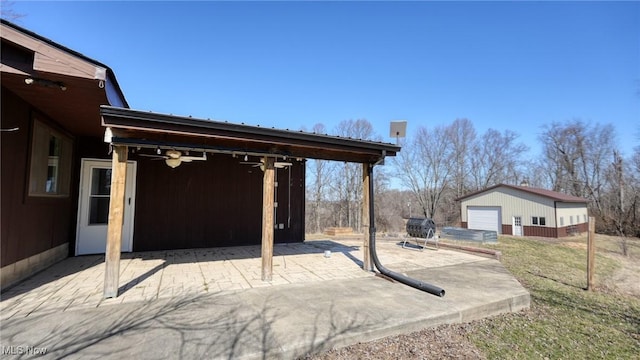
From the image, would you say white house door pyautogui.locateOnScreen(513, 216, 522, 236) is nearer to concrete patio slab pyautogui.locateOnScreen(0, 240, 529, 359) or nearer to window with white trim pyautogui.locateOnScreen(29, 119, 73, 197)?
concrete patio slab pyautogui.locateOnScreen(0, 240, 529, 359)

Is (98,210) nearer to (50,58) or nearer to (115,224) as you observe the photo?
(115,224)

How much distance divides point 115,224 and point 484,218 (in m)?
23.2

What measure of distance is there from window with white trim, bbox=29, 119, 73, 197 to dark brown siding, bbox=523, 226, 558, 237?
77.5 feet

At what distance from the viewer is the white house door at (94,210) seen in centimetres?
569

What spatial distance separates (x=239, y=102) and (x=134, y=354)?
43.2 ft

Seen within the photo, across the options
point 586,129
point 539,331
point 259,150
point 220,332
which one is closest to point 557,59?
point 539,331

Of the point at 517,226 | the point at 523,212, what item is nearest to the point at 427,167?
the point at 523,212

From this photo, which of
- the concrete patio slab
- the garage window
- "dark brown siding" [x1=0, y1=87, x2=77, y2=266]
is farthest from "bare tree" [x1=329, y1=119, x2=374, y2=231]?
"dark brown siding" [x1=0, y1=87, x2=77, y2=266]

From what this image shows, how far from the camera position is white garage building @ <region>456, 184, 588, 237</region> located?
18195 millimetres

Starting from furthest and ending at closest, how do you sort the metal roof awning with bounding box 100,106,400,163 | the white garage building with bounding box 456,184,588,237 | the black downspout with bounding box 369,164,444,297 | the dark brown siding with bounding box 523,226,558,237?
1. the white garage building with bounding box 456,184,588,237
2. the dark brown siding with bounding box 523,226,558,237
3. the black downspout with bounding box 369,164,444,297
4. the metal roof awning with bounding box 100,106,400,163

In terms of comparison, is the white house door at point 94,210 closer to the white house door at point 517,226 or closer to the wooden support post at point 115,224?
the wooden support post at point 115,224

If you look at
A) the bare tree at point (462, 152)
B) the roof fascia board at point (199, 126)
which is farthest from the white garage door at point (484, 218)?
the roof fascia board at point (199, 126)

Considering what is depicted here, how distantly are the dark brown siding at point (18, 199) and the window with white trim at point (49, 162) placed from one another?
0.64 feet

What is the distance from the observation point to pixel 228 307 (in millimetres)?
3031
